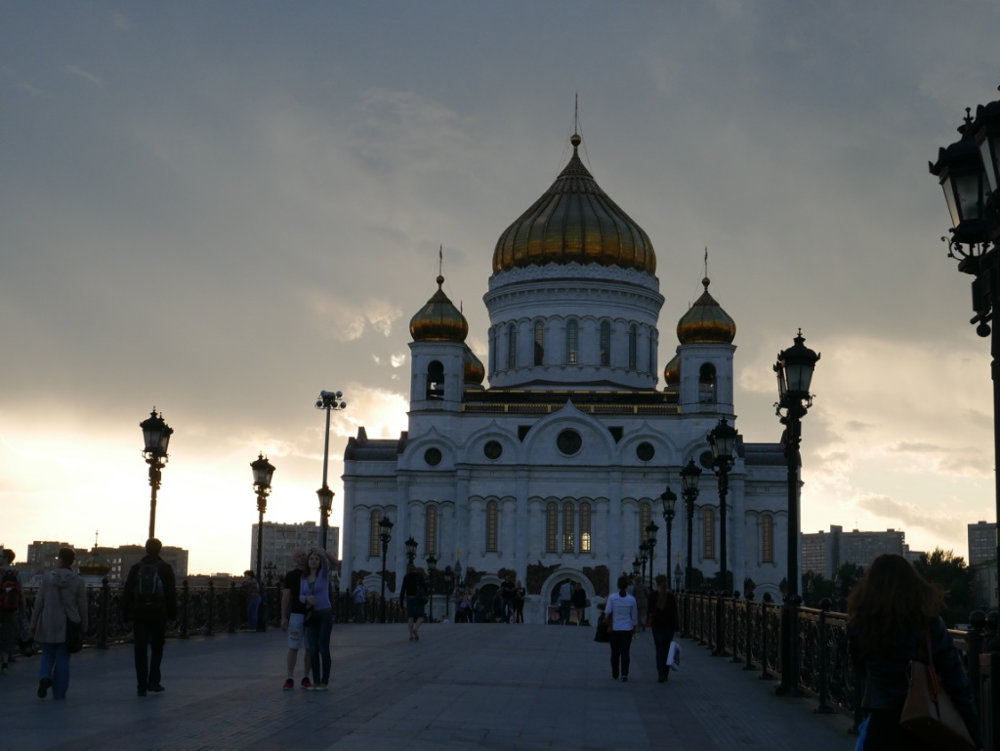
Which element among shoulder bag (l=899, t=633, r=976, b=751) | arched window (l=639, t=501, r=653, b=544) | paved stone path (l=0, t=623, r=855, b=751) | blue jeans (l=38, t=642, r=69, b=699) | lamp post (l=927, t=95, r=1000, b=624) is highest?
arched window (l=639, t=501, r=653, b=544)

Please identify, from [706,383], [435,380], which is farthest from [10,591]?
[706,383]

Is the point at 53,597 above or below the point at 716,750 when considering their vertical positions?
above

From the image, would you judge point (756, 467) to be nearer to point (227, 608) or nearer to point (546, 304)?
point (546, 304)

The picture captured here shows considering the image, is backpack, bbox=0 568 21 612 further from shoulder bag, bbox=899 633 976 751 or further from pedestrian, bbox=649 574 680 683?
shoulder bag, bbox=899 633 976 751

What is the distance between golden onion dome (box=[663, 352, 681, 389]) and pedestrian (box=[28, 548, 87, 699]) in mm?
67521

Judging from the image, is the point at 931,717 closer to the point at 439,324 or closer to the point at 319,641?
the point at 319,641

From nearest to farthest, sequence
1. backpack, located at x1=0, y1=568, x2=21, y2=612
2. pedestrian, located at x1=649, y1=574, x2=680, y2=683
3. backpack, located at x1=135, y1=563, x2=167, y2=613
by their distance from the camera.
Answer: backpack, located at x1=135, y1=563, x2=167, y2=613 < backpack, located at x1=0, y1=568, x2=21, y2=612 < pedestrian, located at x1=649, y1=574, x2=680, y2=683

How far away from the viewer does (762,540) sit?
73125 millimetres

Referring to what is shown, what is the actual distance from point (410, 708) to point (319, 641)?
2338 mm

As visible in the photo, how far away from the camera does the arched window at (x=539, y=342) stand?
2987 inches

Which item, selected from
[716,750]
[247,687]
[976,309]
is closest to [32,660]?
[247,687]

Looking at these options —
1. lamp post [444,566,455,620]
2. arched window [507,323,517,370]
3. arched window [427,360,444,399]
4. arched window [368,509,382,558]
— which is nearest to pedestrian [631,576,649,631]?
lamp post [444,566,455,620]

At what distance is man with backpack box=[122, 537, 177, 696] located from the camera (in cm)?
1572

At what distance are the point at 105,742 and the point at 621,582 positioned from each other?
10.2 metres
